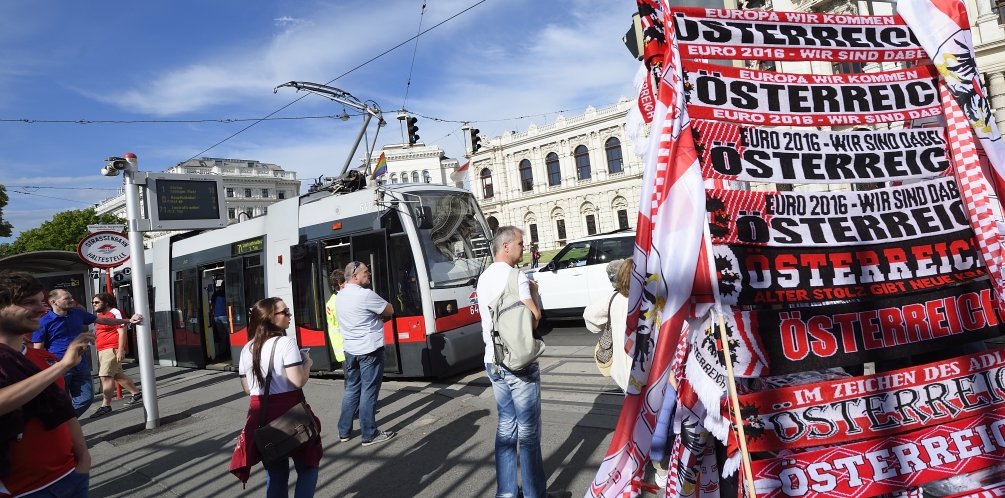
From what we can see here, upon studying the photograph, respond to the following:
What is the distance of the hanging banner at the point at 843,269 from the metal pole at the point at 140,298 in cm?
708

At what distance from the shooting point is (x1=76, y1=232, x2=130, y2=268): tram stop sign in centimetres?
902

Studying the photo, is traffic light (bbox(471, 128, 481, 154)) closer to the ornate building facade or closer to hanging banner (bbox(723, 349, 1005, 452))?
hanging banner (bbox(723, 349, 1005, 452))

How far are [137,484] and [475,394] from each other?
3480 millimetres

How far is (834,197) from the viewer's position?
2.23 m

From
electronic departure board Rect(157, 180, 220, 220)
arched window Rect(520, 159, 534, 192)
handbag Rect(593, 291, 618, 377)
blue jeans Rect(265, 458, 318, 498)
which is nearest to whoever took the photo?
blue jeans Rect(265, 458, 318, 498)

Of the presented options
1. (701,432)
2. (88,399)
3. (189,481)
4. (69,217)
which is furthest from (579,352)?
(69,217)

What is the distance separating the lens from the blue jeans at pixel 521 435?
11.4 feet

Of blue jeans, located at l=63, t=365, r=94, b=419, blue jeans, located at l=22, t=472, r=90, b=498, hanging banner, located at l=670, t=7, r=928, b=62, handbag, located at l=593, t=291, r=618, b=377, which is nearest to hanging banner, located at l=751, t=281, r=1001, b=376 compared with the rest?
hanging banner, located at l=670, t=7, r=928, b=62

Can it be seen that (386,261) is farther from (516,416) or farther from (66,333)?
(516,416)

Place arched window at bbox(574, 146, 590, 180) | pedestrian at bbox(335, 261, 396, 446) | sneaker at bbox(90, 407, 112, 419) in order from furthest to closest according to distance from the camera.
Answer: arched window at bbox(574, 146, 590, 180), sneaker at bbox(90, 407, 112, 419), pedestrian at bbox(335, 261, 396, 446)

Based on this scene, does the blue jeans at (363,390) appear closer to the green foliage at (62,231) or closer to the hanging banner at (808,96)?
the hanging banner at (808,96)

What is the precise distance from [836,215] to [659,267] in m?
0.74

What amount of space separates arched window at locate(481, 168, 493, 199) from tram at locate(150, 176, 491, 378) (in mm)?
48221

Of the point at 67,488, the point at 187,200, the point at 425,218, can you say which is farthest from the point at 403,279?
the point at 67,488
